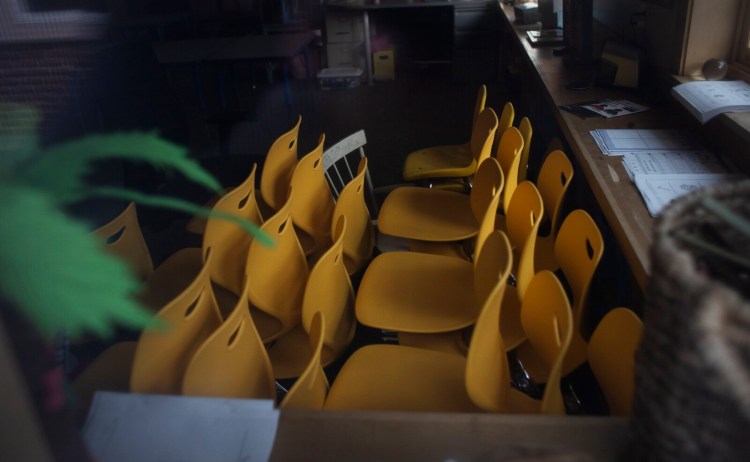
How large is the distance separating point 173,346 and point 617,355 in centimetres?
90

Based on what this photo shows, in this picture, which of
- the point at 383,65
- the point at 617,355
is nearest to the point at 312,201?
the point at 617,355

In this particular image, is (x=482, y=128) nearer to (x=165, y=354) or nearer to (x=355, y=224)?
(x=355, y=224)

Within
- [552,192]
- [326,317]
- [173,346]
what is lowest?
[326,317]

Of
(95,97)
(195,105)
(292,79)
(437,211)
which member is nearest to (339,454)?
(95,97)

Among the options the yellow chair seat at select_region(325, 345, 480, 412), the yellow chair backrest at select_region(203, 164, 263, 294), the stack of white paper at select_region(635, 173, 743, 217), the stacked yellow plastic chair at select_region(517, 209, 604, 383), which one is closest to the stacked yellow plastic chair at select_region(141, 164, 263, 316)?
the yellow chair backrest at select_region(203, 164, 263, 294)

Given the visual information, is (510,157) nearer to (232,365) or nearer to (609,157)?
(609,157)

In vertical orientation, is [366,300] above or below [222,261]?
below

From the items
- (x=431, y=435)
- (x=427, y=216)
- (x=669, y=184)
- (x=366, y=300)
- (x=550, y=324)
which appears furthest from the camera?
(x=427, y=216)

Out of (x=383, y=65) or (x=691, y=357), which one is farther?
(x=383, y=65)

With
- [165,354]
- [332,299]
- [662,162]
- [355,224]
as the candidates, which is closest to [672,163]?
[662,162]

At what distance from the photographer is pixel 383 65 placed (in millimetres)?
6918

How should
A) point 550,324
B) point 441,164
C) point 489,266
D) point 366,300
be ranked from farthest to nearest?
point 441,164 → point 366,300 → point 489,266 → point 550,324

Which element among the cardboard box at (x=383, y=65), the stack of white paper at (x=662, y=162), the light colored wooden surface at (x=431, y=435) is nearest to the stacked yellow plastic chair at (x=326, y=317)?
the light colored wooden surface at (x=431, y=435)

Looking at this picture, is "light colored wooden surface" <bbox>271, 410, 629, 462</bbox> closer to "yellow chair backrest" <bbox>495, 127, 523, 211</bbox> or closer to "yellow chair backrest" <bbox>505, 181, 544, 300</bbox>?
"yellow chair backrest" <bbox>505, 181, 544, 300</bbox>
